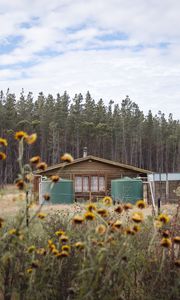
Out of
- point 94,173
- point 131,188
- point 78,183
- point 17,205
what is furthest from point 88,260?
point 94,173

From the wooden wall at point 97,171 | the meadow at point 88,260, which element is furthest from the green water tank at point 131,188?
the meadow at point 88,260

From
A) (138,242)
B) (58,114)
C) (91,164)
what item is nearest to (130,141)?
(58,114)

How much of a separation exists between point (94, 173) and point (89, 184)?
28.2 inches

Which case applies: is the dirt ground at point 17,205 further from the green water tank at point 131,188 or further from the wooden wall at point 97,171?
the wooden wall at point 97,171

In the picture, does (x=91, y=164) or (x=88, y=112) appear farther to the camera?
(x=88, y=112)

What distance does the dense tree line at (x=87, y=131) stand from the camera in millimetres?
58844

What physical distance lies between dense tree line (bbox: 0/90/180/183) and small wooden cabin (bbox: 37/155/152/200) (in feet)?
101

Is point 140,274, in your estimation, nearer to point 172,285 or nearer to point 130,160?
point 172,285

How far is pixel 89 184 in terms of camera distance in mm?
25266

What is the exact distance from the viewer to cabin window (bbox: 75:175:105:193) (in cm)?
2517

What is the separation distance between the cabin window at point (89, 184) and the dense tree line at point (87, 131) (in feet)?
102

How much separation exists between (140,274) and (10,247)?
3.56ft

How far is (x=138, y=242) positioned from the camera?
3801 millimetres

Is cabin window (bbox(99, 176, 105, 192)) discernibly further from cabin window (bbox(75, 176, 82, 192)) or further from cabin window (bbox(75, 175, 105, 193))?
cabin window (bbox(75, 176, 82, 192))
